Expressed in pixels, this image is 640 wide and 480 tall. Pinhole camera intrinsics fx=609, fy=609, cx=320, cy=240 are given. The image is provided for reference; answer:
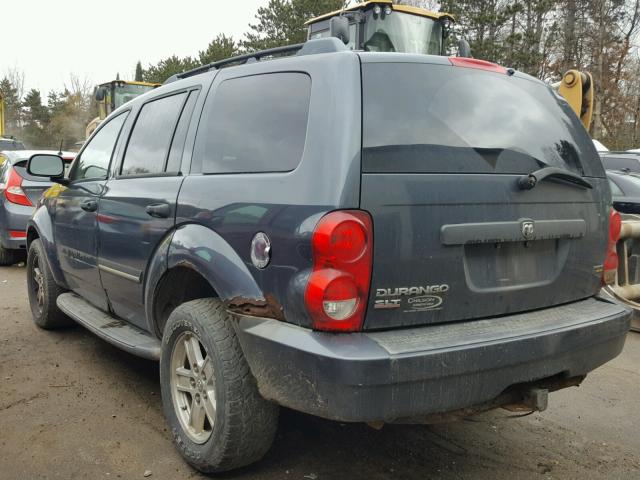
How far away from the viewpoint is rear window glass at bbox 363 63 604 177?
97.0 inches

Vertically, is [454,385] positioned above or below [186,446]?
above

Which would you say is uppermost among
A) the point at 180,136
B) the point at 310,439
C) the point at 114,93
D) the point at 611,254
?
the point at 114,93

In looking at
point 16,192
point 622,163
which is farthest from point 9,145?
point 622,163

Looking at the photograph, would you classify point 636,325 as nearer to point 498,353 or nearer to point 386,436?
point 386,436

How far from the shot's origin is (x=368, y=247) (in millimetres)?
2342

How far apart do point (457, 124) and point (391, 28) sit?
8.57 metres

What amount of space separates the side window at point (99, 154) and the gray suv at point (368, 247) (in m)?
1.05

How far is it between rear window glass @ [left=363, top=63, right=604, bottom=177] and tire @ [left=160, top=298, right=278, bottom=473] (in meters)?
1.03

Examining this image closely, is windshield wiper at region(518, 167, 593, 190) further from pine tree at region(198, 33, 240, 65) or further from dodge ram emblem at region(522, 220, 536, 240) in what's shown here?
pine tree at region(198, 33, 240, 65)

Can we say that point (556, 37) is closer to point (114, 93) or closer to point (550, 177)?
point (114, 93)

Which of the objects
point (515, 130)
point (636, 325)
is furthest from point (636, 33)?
point (515, 130)

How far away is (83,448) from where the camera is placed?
317cm

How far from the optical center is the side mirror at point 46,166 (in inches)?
189

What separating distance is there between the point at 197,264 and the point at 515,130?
1.60 m
